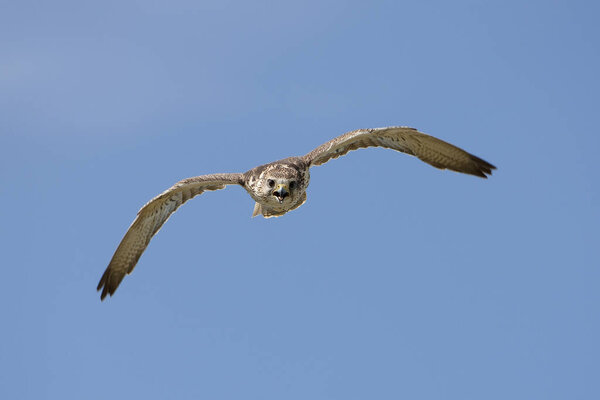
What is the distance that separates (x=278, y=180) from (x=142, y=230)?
11.5 feet

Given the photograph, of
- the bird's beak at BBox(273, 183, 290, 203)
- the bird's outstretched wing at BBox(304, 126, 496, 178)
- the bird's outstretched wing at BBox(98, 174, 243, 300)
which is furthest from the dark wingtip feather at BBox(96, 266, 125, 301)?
the bird's outstretched wing at BBox(304, 126, 496, 178)

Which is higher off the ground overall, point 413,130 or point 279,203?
point 413,130

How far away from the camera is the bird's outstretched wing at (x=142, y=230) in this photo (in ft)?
53.9

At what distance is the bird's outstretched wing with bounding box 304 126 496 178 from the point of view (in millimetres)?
15609

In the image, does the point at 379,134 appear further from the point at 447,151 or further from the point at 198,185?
the point at 198,185

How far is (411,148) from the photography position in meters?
16.4

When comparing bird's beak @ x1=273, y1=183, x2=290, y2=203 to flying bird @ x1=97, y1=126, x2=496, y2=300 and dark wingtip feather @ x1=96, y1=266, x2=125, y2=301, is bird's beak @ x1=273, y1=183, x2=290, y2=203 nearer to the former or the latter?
flying bird @ x1=97, y1=126, x2=496, y2=300

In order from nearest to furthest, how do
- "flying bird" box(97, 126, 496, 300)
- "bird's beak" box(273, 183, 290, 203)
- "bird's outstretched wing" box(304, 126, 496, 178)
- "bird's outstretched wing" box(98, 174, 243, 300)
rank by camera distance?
"bird's beak" box(273, 183, 290, 203), "flying bird" box(97, 126, 496, 300), "bird's outstretched wing" box(304, 126, 496, 178), "bird's outstretched wing" box(98, 174, 243, 300)

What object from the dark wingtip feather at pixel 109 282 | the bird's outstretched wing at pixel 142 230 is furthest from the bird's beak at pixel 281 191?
the dark wingtip feather at pixel 109 282

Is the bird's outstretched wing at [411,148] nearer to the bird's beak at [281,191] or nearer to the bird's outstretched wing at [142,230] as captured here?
the bird's beak at [281,191]

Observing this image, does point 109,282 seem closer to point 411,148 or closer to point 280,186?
point 280,186

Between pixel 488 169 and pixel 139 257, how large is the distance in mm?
6918

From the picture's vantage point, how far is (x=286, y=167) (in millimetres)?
14812

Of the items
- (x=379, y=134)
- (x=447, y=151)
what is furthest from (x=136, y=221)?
(x=447, y=151)
